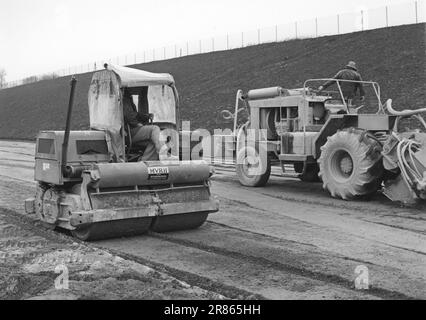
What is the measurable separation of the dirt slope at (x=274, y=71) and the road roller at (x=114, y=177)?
16.4 meters

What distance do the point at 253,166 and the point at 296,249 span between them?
21.1 ft

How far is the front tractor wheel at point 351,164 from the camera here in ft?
35.2

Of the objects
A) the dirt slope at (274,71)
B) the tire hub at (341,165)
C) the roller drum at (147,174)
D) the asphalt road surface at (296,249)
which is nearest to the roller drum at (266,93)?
the tire hub at (341,165)

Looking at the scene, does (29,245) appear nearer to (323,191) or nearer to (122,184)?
(122,184)

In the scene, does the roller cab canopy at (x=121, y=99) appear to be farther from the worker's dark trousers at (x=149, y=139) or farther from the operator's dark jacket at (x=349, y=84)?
the operator's dark jacket at (x=349, y=84)

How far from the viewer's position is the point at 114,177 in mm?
7457

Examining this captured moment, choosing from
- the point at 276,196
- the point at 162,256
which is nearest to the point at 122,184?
the point at 162,256

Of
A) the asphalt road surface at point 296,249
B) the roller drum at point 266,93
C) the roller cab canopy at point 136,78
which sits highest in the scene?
the roller drum at point 266,93

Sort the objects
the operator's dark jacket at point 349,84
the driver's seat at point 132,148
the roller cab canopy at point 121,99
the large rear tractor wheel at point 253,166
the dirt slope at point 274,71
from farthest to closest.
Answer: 1. the dirt slope at point 274,71
2. the large rear tractor wheel at point 253,166
3. the operator's dark jacket at point 349,84
4. the driver's seat at point 132,148
5. the roller cab canopy at point 121,99

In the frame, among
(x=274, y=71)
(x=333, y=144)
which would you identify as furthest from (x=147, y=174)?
(x=274, y=71)

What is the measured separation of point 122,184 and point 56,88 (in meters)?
56.3

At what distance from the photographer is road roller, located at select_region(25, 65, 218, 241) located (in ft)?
24.4

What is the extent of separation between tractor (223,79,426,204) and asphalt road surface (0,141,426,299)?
0.42m

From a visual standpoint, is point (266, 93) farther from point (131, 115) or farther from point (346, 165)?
point (131, 115)
